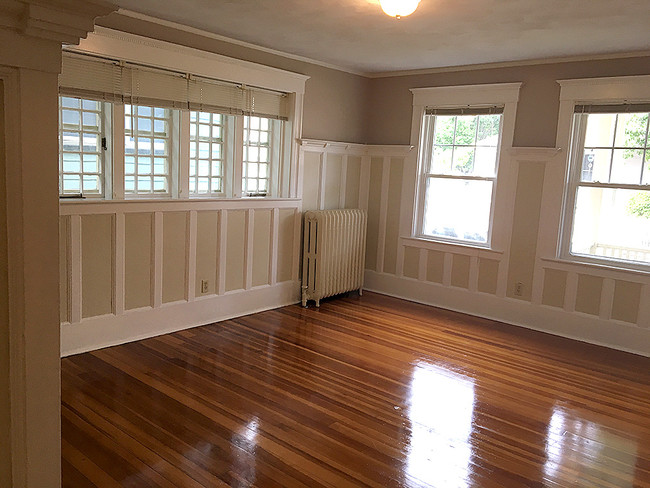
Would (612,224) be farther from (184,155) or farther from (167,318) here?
(167,318)

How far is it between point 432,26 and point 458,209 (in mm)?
2263

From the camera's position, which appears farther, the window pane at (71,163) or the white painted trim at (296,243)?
the white painted trim at (296,243)

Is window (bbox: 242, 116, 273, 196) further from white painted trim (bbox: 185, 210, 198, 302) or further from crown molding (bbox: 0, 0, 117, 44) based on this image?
crown molding (bbox: 0, 0, 117, 44)

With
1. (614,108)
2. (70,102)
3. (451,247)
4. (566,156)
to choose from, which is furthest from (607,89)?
(70,102)

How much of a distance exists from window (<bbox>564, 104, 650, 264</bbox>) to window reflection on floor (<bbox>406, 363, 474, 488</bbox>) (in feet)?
6.55

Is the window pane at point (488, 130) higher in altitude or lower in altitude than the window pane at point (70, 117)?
higher

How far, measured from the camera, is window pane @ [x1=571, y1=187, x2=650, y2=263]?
468cm

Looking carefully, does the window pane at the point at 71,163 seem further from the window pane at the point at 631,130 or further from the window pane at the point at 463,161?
the window pane at the point at 631,130

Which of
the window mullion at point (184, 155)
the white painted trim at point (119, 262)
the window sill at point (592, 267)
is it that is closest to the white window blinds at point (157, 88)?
the window mullion at point (184, 155)

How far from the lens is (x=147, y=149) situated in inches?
170

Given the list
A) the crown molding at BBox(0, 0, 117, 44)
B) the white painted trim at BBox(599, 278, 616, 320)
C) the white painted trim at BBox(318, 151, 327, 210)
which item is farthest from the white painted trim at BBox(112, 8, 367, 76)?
the white painted trim at BBox(599, 278, 616, 320)

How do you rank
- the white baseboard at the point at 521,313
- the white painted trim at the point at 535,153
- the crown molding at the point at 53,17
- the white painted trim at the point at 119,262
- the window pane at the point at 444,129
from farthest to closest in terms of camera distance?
the window pane at the point at 444,129 < the white painted trim at the point at 535,153 < the white baseboard at the point at 521,313 < the white painted trim at the point at 119,262 < the crown molding at the point at 53,17

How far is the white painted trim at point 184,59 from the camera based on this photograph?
3.79 m

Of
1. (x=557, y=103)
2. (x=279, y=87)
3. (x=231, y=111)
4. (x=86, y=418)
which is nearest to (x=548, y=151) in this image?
(x=557, y=103)
